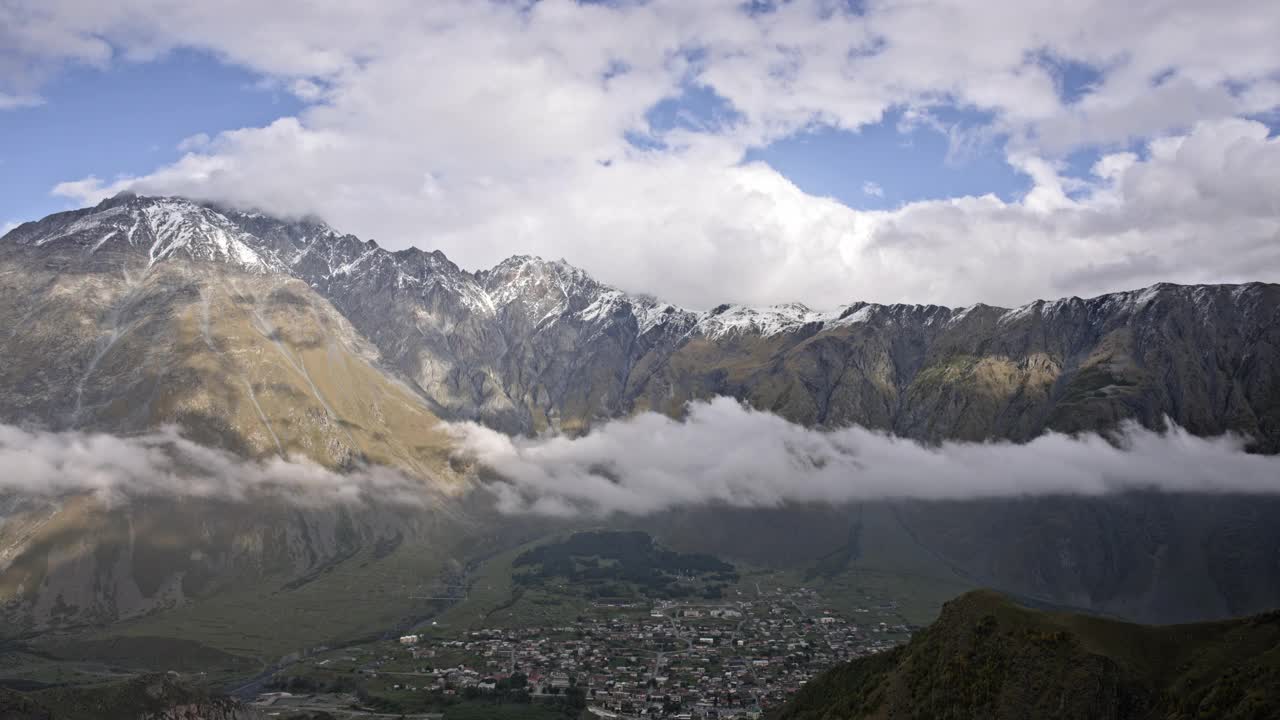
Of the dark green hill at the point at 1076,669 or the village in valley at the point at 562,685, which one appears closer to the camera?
the dark green hill at the point at 1076,669

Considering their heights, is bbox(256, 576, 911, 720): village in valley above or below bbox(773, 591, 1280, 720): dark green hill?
below

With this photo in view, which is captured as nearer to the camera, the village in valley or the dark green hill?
the dark green hill

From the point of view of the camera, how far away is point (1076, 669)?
7475 centimetres

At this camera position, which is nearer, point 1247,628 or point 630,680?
point 1247,628

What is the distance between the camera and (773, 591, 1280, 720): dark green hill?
219 ft

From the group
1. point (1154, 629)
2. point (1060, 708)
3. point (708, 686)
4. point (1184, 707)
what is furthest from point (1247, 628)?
point (708, 686)

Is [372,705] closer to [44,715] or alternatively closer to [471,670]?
[471,670]

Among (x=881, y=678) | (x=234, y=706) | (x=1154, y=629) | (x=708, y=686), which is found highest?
(x=1154, y=629)

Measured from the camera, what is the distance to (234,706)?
438 ft

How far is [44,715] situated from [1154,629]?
127 metres

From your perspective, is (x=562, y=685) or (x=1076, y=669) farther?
(x=562, y=685)

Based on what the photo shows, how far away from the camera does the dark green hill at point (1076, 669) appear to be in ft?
219

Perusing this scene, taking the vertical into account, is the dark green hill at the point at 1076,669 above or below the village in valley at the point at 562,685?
above

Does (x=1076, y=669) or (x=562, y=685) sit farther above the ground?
(x=1076, y=669)
